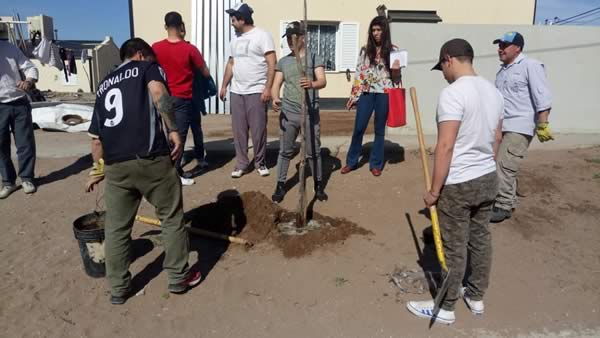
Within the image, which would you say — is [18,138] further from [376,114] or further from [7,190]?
[376,114]

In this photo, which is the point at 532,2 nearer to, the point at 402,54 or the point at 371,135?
the point at 371,135

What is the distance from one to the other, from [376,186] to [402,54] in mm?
1603

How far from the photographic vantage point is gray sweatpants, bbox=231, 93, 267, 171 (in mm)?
5562

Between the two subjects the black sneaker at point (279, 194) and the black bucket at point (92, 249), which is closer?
the black bucket at point (92, 249)

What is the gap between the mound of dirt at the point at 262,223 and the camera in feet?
14.0

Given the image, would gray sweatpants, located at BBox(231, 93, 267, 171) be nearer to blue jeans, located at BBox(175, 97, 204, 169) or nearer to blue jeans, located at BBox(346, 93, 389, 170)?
blue jeans, located at BBox(175, 97, 204, 169)

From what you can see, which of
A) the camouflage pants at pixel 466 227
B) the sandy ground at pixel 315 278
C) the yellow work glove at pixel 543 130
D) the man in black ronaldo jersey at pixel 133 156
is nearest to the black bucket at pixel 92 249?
the sandy ground at pixel 315 278

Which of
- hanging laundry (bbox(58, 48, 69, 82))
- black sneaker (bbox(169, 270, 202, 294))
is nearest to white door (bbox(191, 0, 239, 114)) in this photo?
black sneaker (bbox(169, 270, 202, 294))

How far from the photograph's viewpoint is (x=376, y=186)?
568 centimetres

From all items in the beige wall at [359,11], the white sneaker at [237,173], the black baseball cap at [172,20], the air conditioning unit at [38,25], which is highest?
the beige wall at [359,11]

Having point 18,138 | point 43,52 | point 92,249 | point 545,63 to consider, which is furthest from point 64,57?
point 92,249

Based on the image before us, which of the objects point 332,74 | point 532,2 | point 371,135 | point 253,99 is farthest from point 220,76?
point 532,2

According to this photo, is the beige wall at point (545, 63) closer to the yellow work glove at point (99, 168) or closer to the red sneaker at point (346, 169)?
the red sneaker at point (346, 169)

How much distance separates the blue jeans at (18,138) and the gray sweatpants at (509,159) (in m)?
5.36
